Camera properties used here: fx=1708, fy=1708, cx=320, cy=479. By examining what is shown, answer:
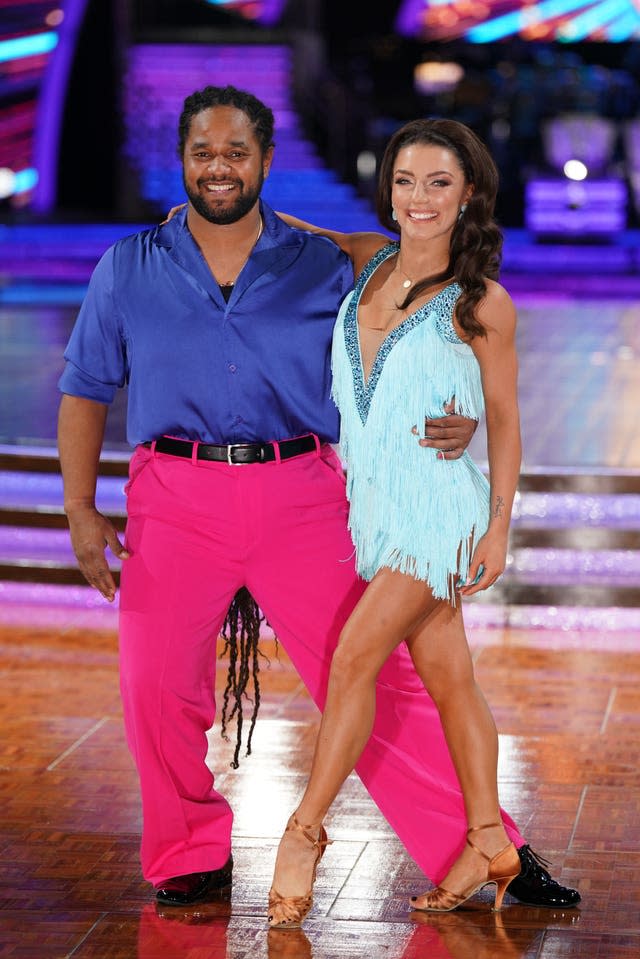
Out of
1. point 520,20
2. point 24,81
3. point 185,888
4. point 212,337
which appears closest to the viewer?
point 212,337

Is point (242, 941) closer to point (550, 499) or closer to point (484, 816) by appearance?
point (484, 816)

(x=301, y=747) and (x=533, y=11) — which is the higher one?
(x=533, y=11)

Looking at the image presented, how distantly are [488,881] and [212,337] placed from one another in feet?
4.02

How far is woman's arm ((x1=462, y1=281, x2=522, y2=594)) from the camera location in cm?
327

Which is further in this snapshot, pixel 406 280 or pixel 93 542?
pixel 93 542

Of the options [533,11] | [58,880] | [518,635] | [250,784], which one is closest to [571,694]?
[518,635]

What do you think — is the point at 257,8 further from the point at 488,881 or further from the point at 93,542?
the point at 488,881

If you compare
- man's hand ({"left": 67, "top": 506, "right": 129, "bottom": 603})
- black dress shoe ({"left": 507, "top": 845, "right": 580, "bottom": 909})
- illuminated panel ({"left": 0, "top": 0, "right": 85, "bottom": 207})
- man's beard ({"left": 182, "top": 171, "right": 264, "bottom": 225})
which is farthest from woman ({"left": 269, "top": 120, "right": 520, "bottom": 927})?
illuminated panel ({"left": 0, "top": 0, "right": 85, "bottom": 207})

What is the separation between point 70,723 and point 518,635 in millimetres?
1628

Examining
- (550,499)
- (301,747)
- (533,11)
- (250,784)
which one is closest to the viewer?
(250,784)

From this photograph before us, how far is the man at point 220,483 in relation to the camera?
3422 millimetres

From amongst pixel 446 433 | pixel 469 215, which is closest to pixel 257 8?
pixel 469 215

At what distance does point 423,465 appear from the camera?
131 inches

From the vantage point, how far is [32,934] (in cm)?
338
